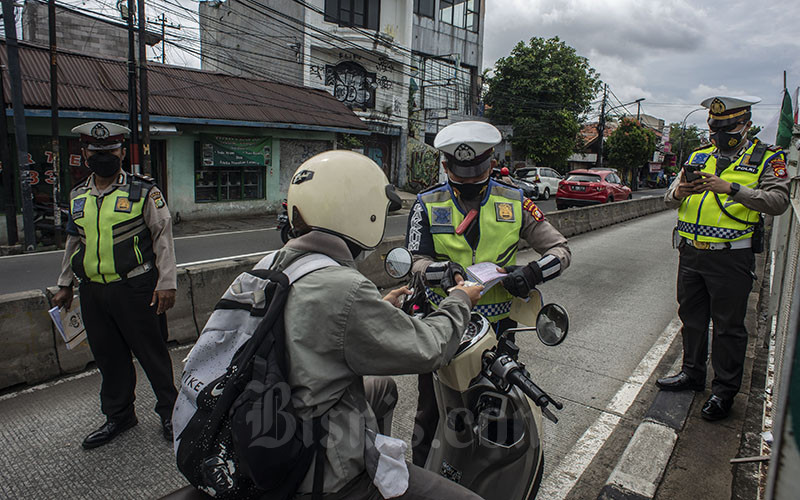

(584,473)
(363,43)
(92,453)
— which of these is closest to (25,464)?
(92,453)

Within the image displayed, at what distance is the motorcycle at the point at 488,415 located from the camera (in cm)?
194

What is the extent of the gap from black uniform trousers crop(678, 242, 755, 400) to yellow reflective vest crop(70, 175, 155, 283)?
3.71m

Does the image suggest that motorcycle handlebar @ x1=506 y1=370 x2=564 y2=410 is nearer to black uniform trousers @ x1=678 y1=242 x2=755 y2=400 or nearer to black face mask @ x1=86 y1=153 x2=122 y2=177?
black uniform trousers @ x1=678 y1=242 x2=755 y2=400

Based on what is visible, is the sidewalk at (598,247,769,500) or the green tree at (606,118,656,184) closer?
the sidewalk at (598,247,769,500)

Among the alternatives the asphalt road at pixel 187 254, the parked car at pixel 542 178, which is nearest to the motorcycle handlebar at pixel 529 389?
the asphalt road at pixel 187 254

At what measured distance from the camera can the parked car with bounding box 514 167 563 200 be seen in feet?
89.2

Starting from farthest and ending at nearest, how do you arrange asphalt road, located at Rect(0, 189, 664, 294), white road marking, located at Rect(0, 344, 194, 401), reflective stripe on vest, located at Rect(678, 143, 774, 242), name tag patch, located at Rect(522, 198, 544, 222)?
asphalt road, located at Rect(0, 189, 664, 294) → white road marking, located at Rect(0, 344, 194, 401) → reflective stripe on vest, located at Rect(678, 143, 774, 242) → name tag patch, located at Rect(522, 198, 544, 222)

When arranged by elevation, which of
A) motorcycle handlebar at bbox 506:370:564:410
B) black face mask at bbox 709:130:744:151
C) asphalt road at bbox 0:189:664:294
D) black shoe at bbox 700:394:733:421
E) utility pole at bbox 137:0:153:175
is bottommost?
asphalt road at bbox 0:189:664:294

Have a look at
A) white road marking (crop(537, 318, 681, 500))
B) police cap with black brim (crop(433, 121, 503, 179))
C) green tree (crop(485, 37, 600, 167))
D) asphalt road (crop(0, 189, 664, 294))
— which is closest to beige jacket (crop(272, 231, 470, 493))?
police cap with black brim (crop(433, 121, 503, 179))

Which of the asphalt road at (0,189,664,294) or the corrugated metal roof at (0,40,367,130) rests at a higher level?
the corrugated metal roof at (0,40,367,130)

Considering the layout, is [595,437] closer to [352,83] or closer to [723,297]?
[723,297]

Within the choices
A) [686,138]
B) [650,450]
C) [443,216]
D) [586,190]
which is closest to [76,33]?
[586,190]

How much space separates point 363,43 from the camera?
23.2 m

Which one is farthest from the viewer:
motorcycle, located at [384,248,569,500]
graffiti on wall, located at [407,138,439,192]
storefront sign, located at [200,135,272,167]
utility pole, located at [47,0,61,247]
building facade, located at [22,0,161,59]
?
graffiti on wall, located at [407,138,439,192]
